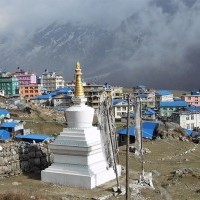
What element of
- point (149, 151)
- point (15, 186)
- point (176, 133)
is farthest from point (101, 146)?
point (176, 133)

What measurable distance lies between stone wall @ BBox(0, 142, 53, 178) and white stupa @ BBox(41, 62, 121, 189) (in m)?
2.10

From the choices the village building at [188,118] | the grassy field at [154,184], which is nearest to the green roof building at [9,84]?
the village building at [188,118]

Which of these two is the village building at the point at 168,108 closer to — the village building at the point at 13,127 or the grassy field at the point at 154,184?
the village building at the point at 13,127

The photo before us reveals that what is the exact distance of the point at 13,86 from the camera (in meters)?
110

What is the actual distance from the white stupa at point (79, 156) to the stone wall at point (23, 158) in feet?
6.89

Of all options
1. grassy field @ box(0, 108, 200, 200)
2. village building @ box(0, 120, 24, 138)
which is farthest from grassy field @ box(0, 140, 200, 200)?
village building @ box(0, 120, 24, 138)

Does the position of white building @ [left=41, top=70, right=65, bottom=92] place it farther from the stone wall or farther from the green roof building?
the stone wall

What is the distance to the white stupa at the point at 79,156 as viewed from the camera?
20.5 metres

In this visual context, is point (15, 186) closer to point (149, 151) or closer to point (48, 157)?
point (48, 157)

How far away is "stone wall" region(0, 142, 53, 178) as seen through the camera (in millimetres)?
22375

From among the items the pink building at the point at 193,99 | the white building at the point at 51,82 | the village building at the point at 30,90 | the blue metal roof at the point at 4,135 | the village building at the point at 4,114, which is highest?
the white building at the point at 51,82

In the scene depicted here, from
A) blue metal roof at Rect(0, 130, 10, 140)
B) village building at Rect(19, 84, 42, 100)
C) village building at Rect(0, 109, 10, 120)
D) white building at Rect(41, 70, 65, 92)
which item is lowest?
blue metal roof at Rect(0, 130, 10, 140)

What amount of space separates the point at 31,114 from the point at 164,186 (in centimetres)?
5180

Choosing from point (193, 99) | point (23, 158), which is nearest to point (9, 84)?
point (193, 99)
